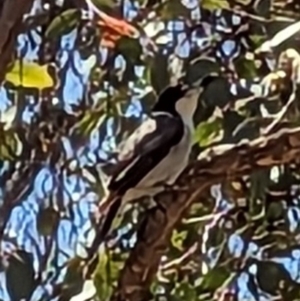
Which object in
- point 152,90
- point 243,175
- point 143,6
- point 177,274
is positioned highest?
point 143,6

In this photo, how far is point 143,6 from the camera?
1.58 metres

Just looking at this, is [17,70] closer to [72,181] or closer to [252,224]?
[72,181]

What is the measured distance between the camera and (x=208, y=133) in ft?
5.06

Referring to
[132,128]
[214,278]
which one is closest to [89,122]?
[132,128]

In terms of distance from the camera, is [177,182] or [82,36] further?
[82,36]

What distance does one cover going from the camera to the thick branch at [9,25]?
4.38 feet

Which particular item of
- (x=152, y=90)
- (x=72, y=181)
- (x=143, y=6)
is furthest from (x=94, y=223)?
(x=143, y=6)

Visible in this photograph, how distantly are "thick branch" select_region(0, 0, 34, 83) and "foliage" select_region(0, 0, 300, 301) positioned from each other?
0.04 m

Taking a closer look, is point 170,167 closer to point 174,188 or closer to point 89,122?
point 174,188

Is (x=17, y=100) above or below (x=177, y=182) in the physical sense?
above

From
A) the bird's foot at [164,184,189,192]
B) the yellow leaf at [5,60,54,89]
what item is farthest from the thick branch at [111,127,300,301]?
the yellow leaf at [5,60,54,89]

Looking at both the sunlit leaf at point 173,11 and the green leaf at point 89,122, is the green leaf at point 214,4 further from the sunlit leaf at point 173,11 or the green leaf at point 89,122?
the green leaf at point 89,122

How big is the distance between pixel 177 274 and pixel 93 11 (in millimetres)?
401

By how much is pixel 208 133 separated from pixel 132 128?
0.11 meters
